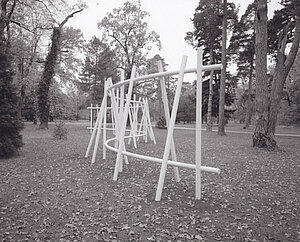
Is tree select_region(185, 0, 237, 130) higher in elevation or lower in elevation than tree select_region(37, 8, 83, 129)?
higher

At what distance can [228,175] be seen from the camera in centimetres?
543

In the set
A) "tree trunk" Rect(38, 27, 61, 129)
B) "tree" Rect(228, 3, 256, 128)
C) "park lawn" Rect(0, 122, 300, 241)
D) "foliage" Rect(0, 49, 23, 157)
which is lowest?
"park lawn" Rect(0, 122, 300, 241)

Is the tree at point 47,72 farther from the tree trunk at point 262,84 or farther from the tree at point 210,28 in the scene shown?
the tree trunk at point 262,84

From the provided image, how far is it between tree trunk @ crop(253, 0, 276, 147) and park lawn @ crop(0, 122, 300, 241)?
9.76ft

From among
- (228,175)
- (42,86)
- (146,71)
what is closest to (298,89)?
(146,71)

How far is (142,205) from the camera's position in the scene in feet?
11.5

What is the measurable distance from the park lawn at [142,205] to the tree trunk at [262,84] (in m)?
2.98

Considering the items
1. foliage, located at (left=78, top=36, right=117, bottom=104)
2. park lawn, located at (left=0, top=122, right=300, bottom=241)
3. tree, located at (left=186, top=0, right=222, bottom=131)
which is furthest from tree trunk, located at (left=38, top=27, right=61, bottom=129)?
park lawn, located at (left=0, top=122, right=300, bottom=241)

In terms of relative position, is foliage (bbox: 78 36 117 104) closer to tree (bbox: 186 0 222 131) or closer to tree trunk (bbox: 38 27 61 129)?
tree trunk (bbox: 38 27 61 129)

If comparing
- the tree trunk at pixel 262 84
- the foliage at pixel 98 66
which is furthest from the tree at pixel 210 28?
the foliage at pixel 98 66

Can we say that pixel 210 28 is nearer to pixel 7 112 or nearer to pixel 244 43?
pixel 244 43

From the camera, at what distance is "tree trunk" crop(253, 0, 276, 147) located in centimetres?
890

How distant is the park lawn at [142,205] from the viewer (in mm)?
2697

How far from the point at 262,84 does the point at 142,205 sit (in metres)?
7.76
